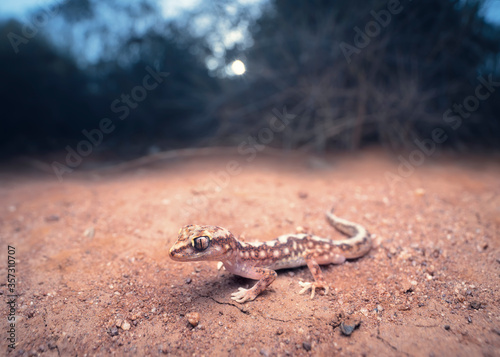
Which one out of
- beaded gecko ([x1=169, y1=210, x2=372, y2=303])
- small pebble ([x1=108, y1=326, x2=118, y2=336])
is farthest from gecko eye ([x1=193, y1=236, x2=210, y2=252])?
small pebble ([x1=108, y1=326, x2=118, y2=336])

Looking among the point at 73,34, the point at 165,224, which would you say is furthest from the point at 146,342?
the point at 73,34

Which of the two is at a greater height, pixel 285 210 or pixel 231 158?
pixel 231 158

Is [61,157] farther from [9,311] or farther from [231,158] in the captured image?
[9,311]

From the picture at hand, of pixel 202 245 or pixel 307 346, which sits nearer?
pixel 307 346

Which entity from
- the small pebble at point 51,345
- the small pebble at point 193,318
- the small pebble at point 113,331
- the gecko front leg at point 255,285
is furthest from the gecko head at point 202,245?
the small pebble at point 51,345

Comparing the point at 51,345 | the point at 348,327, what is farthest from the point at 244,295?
the point at 51,345

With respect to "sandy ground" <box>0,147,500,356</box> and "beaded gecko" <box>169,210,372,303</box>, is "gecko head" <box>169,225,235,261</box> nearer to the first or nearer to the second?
"beaded gecko" <box>169,210,372,303</box>

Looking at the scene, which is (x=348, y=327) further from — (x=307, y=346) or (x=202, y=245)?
(x=202, y=245)
